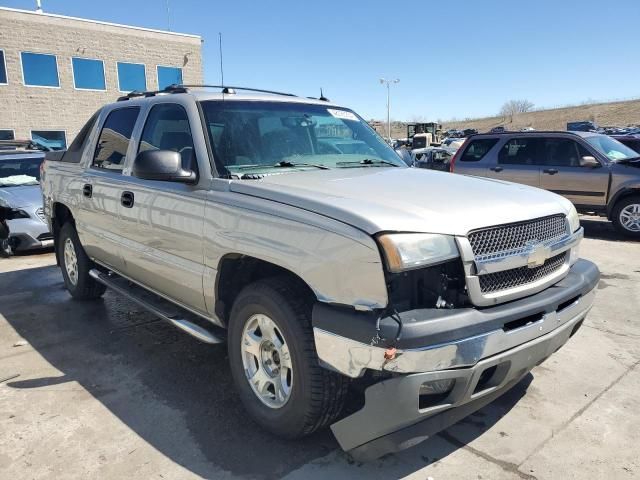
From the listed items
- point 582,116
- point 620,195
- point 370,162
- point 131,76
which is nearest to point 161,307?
point 370,162

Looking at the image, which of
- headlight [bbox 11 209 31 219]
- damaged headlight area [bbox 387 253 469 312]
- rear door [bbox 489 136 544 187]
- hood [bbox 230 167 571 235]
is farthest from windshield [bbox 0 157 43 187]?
rear door [bbox 489 136 544 187]

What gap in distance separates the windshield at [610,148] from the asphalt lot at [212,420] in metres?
5.57

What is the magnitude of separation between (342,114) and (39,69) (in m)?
22.3

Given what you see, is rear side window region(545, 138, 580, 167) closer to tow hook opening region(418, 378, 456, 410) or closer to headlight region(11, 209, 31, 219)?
tow hook opening region(418, 378, 456, 410)

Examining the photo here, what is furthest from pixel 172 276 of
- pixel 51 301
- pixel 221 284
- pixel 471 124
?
pixel 471 124

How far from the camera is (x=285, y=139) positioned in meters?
3.56

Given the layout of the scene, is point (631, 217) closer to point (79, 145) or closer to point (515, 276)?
point (515, 276)

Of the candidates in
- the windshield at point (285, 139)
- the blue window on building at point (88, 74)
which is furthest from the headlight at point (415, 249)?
the blue window on building at point (88, 74)

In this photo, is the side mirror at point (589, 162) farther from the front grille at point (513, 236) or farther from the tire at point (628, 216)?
the front grille at point (513, 236)

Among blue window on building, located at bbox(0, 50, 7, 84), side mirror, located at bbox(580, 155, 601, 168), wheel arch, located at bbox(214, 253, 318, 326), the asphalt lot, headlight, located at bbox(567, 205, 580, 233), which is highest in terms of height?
blue window on building, located at bbox(0, 50, 7, 84)

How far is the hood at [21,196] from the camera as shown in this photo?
798 cm

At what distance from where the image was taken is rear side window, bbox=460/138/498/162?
10.5 meters

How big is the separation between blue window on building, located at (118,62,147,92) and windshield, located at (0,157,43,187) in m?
16.7

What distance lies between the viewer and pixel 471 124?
105062mm
